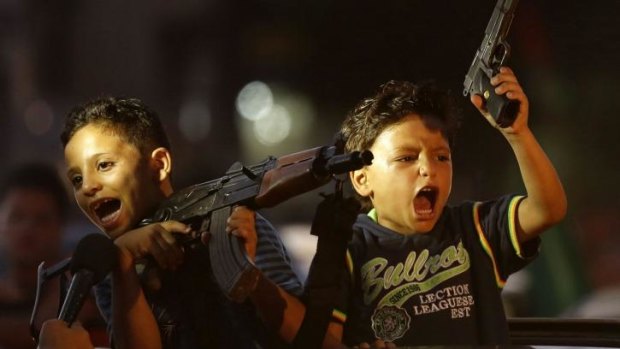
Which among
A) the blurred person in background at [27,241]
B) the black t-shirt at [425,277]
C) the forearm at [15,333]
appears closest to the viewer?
the black t-shirt at [425,277]

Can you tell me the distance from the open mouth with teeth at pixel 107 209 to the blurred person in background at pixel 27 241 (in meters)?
0.42

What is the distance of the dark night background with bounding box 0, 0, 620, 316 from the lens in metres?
1.72

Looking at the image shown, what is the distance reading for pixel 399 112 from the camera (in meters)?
1.26

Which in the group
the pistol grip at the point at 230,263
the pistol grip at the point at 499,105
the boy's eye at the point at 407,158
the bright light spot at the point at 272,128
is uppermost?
the pistol grip at the point at 499,105

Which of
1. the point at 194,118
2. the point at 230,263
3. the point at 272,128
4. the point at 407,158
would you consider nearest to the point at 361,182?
the point at 407,158

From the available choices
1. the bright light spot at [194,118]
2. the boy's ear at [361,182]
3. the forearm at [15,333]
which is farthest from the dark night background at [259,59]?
the boy's ear at [361,182]

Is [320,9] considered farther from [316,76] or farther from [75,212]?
[75,212]

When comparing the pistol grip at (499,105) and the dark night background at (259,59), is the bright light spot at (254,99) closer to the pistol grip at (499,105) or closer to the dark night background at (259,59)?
the dark night background at (259,59)

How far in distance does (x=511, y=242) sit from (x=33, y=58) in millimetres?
1147

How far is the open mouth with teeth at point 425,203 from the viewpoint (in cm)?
123

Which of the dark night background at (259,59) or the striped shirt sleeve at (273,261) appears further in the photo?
the dark night background at (259,59)

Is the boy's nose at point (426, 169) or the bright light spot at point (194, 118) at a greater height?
the bright light spot at point (194, 118)

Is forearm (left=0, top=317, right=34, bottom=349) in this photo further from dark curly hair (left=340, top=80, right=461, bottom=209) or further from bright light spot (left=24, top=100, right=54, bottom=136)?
dark curly hair (left=340, top=80, right=461, bottom=209)

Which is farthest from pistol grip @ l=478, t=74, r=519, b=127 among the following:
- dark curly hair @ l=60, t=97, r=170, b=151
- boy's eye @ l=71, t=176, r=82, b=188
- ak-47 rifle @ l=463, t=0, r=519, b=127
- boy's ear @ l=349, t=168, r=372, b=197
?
boy's eye @ l=71, t=176, r=82, b=188
